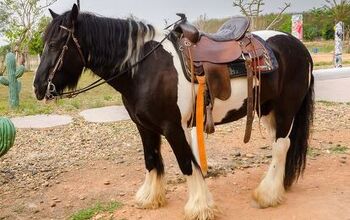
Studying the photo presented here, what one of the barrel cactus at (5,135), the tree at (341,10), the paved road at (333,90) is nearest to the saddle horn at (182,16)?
the barrel cactus at (5,135)

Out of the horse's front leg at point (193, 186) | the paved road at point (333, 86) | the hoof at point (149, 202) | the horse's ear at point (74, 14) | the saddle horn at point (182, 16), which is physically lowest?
the paved road at point (333, 86)

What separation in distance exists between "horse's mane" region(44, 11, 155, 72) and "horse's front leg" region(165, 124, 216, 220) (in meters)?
0.62

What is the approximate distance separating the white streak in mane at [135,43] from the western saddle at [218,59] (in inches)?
8.5

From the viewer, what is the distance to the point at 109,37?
2580 mm

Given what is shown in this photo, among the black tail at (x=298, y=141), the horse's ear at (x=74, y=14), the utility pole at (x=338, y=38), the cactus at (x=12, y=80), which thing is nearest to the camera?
the horse's ear at (x=74, y=14)

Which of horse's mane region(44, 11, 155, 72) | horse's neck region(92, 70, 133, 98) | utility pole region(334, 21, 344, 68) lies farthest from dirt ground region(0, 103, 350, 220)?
utility pole region(334, 21, 344, 68)

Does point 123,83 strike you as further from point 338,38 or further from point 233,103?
point 338,38

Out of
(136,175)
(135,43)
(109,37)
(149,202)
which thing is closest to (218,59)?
(135,43)

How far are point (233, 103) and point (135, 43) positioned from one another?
80 centimetres

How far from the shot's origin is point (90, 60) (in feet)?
8.54

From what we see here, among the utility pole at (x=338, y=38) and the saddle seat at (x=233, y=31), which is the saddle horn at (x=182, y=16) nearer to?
the saddle seat at (x=233, y=31)

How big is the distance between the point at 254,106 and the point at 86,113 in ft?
16.1

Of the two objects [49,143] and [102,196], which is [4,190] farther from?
[49,143]

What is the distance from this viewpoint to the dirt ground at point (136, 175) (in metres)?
3.09
